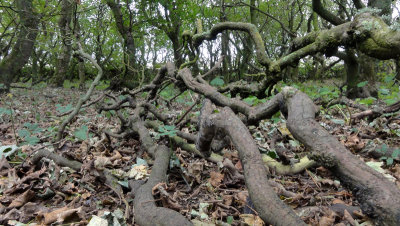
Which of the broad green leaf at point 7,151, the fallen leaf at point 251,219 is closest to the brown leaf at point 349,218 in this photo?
the fallen leaf at point 251,219

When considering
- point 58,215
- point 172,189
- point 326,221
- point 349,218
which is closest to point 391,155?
point 349,218

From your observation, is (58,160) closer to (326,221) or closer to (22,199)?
(22,199)

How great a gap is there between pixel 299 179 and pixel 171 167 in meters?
1.03

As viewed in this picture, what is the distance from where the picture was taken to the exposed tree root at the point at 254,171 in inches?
41.8

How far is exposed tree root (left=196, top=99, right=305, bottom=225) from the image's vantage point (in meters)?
1.06

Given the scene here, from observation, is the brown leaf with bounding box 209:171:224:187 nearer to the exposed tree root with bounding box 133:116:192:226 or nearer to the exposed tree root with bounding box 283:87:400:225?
the exposed tree root with bounding box 133:116:192:226

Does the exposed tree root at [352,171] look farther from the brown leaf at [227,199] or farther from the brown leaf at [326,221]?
the brown leaf at [227,199]

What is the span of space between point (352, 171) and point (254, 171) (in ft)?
1.31

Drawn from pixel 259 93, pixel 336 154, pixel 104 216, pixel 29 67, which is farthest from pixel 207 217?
pixel 29 67

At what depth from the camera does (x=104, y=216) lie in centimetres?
156

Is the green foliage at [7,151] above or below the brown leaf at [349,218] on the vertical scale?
above

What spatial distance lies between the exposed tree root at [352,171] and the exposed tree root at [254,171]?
23 centimetres

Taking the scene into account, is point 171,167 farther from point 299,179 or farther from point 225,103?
point 299,179

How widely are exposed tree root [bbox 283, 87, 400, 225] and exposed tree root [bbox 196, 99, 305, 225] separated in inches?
9.1
